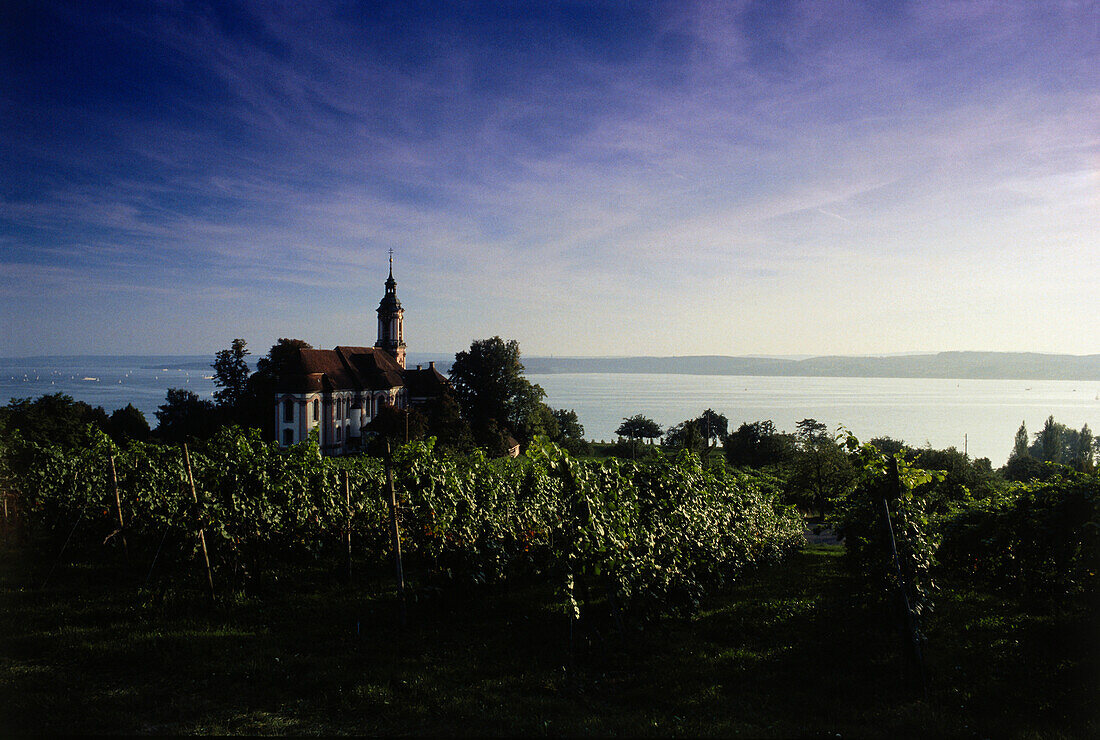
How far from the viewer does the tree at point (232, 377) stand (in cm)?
4953

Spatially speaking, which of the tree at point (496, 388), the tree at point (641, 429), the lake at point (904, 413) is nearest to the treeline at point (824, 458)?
the tree at point (641, 429)

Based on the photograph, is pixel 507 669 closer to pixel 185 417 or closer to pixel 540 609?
pixel 540 609

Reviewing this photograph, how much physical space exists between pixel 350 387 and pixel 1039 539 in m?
50.1

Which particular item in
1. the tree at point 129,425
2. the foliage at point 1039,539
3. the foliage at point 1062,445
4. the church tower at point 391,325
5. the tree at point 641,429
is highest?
the church tower at point 391,325

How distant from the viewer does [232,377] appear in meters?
49.8

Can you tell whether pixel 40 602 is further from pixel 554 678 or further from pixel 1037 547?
pixel 1037 547

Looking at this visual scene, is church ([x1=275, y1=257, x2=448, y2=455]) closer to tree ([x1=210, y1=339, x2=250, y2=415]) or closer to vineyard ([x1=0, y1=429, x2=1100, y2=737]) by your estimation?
→ tree ([x1=210, y1=339, x2=250, y2=415])

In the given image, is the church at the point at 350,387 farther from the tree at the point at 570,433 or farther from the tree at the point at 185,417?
the tree at the point at 570,433

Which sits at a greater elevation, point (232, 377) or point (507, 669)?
point (232, 377)

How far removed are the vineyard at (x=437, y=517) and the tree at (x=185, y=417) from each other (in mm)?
39397

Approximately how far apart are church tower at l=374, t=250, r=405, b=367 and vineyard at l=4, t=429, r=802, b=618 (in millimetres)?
48658

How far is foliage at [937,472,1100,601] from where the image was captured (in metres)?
6.66

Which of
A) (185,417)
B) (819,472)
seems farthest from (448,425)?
(185,417)

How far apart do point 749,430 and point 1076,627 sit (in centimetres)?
4886
